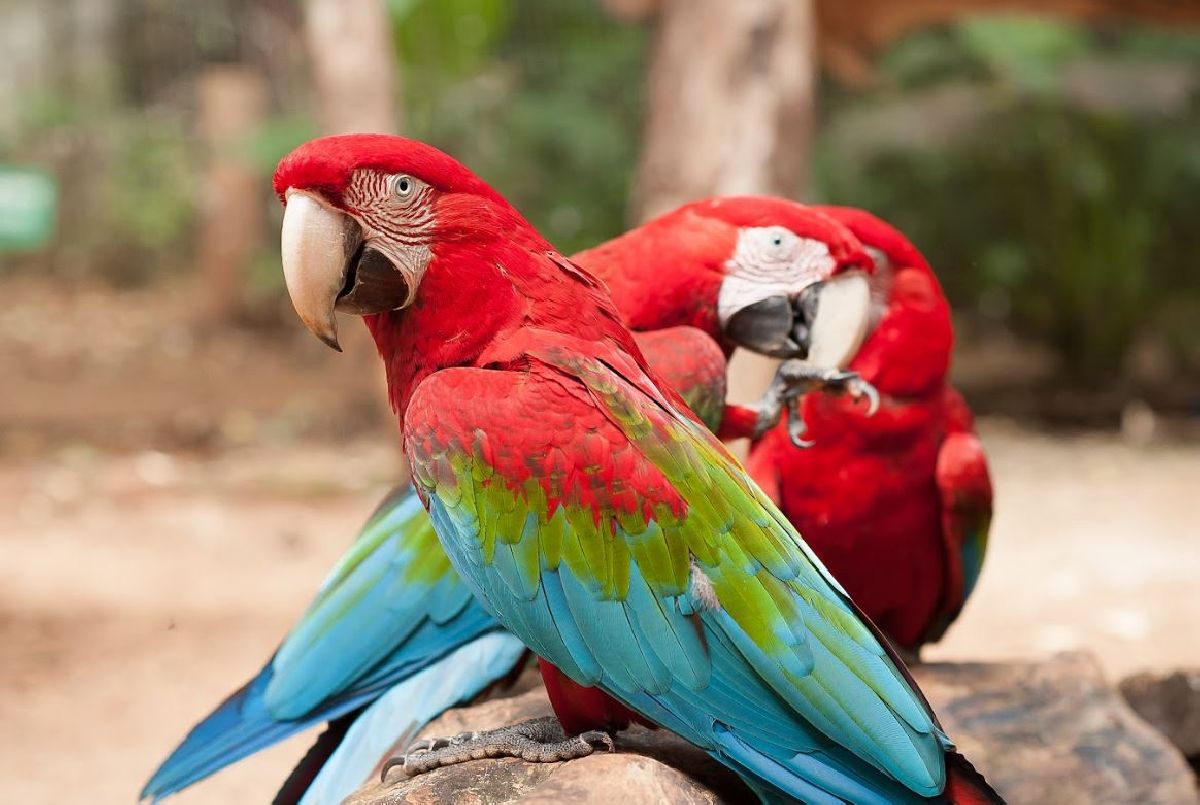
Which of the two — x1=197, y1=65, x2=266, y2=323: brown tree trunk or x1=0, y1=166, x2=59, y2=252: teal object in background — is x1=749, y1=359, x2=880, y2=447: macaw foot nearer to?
x1=0, y1=166, x2=59, y2=252: teal object in background

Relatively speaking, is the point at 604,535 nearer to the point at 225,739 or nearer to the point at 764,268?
the point at 764,268

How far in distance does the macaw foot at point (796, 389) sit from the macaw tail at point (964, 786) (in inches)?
19.1

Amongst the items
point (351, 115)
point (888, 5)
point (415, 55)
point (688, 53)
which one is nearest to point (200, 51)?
point (415, 55)

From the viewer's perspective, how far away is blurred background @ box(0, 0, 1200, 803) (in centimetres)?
358

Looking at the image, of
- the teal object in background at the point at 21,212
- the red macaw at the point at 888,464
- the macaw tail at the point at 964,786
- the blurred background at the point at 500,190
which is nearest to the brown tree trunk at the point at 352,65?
the blurred background at the point at 500,190

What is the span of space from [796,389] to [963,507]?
1.36 ft

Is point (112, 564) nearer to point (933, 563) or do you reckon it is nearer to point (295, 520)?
point (295, 520)

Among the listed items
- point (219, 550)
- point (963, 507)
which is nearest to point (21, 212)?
point (219, 550)

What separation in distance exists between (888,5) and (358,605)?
4121 mm

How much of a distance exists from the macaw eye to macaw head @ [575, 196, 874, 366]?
1.70 feet

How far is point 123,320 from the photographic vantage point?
28.0 feet

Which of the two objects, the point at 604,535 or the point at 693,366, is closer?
the point at 604,535

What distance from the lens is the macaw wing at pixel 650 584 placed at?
1207 millimetres

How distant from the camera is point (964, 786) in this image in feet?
4.13
